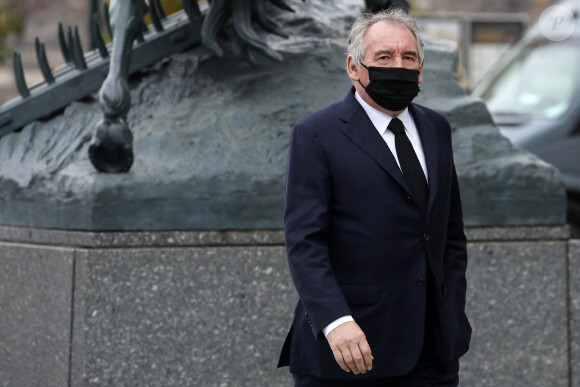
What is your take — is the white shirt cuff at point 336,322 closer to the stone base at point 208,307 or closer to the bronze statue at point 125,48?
the stone base at point 208,307

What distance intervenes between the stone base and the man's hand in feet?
5.90

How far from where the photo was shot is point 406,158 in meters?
3.03

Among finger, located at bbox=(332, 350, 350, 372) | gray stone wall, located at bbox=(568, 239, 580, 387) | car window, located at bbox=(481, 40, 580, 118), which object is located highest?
finger, located at bbox=(332, 350, 350, 372)

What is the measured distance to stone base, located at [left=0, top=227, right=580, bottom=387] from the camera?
4488mm

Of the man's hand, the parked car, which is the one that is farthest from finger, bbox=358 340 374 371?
the parked car

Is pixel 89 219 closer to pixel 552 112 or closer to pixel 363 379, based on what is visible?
pixel 363 379

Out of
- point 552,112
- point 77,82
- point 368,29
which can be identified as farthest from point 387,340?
point 552,112

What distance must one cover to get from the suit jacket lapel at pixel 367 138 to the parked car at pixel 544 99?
19.2 ft

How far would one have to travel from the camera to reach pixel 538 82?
33.0ft

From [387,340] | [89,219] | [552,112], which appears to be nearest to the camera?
[387,340]

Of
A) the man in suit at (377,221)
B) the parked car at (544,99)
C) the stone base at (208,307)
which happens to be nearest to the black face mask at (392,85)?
the man in suit at (377,221)

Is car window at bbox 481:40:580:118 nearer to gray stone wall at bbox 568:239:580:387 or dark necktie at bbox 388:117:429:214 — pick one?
gray stone wall at bbox 568:239:580:387

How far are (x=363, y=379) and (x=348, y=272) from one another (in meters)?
0.32

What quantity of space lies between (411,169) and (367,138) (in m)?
0.16
